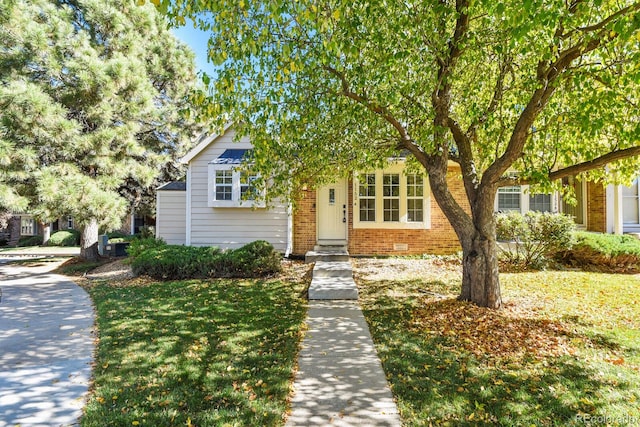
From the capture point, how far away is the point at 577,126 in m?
5.27

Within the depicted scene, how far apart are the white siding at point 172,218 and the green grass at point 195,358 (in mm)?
5270

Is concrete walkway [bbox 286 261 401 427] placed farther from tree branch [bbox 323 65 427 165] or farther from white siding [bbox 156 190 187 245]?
white siding [bbox 156 190 187 245]

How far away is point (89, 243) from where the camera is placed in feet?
43.0

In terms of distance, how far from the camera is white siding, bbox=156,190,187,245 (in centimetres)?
1270

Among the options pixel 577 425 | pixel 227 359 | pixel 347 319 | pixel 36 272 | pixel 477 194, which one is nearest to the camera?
pixel 577 425

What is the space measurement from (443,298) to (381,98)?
393 centimetres

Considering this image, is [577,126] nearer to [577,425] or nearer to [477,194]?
[477,194]

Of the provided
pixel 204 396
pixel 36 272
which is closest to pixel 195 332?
pixel 204 396

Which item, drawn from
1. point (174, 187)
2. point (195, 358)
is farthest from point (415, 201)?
point (195, 358)

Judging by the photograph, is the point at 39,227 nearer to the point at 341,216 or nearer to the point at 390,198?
the point at 341,216

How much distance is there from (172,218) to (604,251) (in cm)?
1365

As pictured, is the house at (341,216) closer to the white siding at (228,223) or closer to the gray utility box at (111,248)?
the white siding at (228,223)

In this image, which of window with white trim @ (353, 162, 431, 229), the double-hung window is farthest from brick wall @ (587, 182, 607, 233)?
the double-hung window

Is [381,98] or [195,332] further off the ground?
[381,98]
